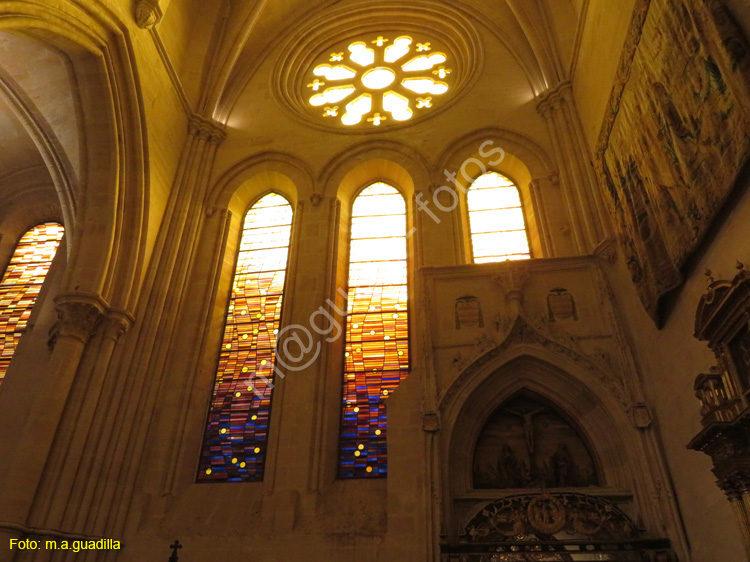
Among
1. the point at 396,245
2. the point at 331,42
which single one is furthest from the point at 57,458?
the point at 331,42

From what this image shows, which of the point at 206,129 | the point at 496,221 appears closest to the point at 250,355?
the point at 496,221

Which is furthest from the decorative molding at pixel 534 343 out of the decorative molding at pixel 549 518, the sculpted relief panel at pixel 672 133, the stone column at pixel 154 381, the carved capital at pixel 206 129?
the carved capital at pixel 206 129

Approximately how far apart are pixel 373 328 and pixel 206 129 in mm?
4910

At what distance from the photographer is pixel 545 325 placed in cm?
673

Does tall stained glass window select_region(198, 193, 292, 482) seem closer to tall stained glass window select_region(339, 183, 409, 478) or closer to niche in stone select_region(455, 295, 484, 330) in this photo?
tall stained glass window select_region(339, 183, 409, 478)

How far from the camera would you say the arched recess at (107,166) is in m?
7.93

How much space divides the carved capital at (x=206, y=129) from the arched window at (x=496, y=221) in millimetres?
4507

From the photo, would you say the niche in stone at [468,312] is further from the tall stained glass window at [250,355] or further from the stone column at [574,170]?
the tall stained glass window at [250,355]

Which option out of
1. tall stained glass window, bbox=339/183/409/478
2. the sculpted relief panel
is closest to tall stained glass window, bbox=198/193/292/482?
tall stained glass window, bbox=339/183/409/478

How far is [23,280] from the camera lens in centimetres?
1054

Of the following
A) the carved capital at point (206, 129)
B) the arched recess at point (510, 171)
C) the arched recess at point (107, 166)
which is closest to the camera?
the arched recess at point (107, 166)

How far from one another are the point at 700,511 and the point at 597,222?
390 cm

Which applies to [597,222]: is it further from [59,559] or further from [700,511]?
[59,559]

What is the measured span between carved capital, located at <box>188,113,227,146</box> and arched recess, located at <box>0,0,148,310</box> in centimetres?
158
